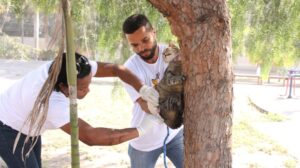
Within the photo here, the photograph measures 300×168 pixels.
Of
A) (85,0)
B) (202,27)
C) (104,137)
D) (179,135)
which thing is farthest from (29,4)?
(202,27)

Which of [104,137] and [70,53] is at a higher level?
[70,53]

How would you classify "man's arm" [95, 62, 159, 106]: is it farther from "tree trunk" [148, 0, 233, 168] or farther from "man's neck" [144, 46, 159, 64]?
"tree trunk" [148, 0, 233, 168]

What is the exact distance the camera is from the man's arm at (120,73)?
8.03 feet

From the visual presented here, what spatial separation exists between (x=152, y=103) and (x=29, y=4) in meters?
2.21

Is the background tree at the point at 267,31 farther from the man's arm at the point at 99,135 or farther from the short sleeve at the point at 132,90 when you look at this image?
the man's arm at the point at 99,135

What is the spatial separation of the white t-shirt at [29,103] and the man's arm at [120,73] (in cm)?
8

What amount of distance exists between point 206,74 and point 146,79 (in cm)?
95

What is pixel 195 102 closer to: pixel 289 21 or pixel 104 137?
pixel 104 137

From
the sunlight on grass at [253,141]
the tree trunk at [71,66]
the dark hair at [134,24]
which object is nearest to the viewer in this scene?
the tree trunk at [71,66]

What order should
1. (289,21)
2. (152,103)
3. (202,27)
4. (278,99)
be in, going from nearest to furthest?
(202,27), (152,103), (289,21), (278,99)

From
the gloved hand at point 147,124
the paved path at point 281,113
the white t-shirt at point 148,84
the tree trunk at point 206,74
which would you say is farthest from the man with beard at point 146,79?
the paved path at point 281,113

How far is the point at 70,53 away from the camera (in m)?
1.41

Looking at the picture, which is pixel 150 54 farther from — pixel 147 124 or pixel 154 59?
pixel 147 124

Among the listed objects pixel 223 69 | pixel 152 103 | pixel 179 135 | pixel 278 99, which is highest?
pixel 223 69
